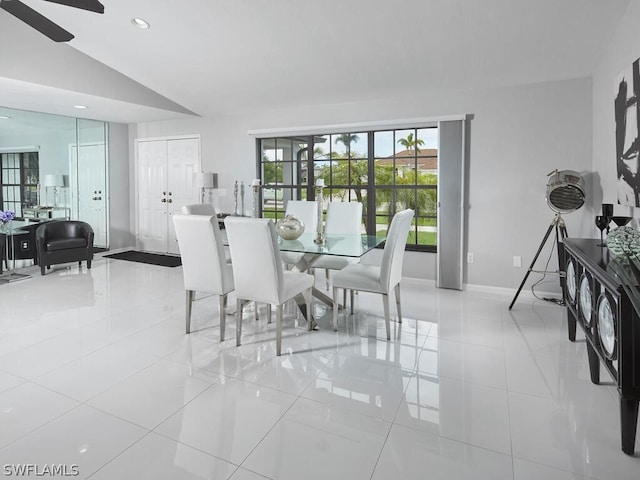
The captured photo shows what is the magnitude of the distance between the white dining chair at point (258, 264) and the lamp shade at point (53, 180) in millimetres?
5248

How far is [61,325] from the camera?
11.8 ft

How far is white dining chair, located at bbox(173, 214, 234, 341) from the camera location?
317 cm

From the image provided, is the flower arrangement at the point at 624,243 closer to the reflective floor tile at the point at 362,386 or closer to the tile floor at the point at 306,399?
the tile floor at the point at 306,399

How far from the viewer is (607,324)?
78.2 inches

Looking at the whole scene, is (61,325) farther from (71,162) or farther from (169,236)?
(71,162)

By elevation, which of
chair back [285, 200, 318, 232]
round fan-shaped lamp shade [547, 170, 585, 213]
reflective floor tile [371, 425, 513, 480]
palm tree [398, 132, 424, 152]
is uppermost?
palm tree [398, 132, 424, 152]

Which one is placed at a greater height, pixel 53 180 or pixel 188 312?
pixel 53 180

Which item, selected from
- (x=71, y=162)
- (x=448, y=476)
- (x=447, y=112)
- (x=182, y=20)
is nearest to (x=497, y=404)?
(x=448, y=476)

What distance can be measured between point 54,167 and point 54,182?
0.25 metres

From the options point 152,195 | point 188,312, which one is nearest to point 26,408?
point 188,312

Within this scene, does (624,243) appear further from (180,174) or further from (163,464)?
(180,174)

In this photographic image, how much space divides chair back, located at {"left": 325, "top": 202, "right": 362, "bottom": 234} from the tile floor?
110cm

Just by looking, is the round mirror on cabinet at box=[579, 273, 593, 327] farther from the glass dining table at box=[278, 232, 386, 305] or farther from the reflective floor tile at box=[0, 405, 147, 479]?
the reflective floor tile at box=[0, 405, 147, 479]

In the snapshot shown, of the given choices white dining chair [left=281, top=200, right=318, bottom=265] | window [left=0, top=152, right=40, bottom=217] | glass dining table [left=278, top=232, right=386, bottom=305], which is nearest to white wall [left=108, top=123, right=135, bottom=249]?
window [left=0, top=152, right=40, bottom=217]
